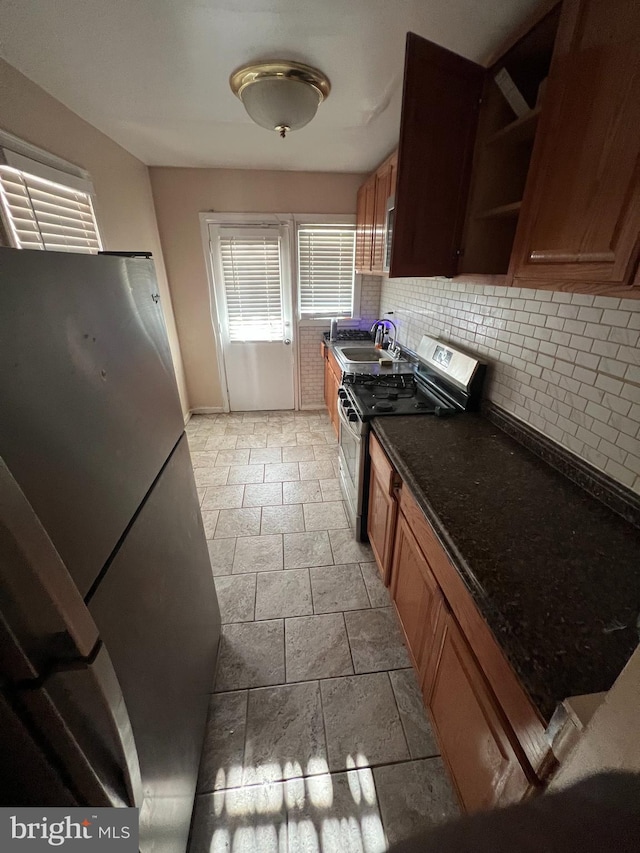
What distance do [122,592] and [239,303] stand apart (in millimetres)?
3446

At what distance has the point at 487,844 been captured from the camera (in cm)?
31

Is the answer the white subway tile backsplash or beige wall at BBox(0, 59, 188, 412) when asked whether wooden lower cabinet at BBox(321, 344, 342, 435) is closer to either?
beige wall at BBox(0, 59, 188, 412)

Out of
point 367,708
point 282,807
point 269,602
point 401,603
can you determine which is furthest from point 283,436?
point 282,807

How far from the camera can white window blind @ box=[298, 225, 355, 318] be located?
3514 millimetres

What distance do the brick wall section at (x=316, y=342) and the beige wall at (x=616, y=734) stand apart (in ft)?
12.2

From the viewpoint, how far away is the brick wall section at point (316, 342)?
3.79 metres

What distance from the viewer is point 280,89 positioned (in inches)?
62.1

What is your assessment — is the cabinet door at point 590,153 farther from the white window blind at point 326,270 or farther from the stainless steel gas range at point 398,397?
the white window blind at point 326,270

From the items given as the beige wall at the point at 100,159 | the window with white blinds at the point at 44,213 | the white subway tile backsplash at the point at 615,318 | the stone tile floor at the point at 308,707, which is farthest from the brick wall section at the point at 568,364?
the beige wall at the point at 100,159

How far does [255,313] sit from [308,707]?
11.3 ft

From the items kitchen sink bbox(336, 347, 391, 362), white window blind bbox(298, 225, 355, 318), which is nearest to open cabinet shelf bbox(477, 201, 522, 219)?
kitchen sink bbox(336, 347, 391, 362)

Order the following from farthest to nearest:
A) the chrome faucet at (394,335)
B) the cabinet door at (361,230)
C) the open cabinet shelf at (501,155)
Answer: the cabinet door at (361,230), the chrome faucet at (394,335), the open cabinet shelf at (501,155)

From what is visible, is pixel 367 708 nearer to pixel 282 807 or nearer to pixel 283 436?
pixel 282 807
